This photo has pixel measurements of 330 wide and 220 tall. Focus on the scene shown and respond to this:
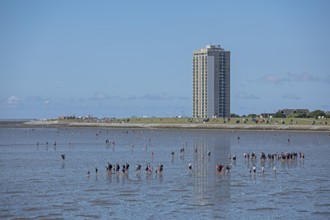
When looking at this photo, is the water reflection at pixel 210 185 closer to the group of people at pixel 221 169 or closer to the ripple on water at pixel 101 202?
the group of people at pixel 221 169

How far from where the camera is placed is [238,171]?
64000mm

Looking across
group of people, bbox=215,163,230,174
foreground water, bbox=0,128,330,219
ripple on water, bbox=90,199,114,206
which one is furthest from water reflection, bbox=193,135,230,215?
ripple on water, bbox=90,199,114,206

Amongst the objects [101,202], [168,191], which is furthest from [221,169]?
[101,202]

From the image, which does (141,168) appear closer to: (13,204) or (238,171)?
(238,171)

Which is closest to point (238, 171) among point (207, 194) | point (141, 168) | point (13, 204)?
point (141, 168)

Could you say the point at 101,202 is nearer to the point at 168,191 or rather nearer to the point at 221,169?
the point at 168,191

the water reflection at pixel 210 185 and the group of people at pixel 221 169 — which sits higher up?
the group of people at pixel 221 169

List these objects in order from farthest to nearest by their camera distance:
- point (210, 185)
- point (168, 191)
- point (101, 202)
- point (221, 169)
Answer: point (221, 169) < point (210, 185) < point (168, 191) < point (101, 202)

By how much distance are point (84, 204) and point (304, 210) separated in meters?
14.2

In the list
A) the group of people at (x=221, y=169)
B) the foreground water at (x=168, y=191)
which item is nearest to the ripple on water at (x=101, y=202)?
the foreground water at (x=168, y=191)

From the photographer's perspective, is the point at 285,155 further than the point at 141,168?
Yes

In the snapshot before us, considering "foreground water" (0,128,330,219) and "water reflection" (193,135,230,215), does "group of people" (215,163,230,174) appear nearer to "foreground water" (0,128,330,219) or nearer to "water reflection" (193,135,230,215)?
"water reflection" (193,135,230,215)

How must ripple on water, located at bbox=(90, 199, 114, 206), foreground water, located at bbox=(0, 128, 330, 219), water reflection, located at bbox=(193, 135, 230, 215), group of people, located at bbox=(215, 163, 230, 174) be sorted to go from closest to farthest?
1. foreground water, located at bbox=(0, 128, 330, 219)
2. ripple on water, located at bbox=(90, 199, 114, 206)
3. water reflection, located at bbox=(193, 135, 230, 215)
4. group of people, located at bbox=(215, 163, 230, 174)

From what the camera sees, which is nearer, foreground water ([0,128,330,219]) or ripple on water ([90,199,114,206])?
foreground water ([0,128,330,219])
